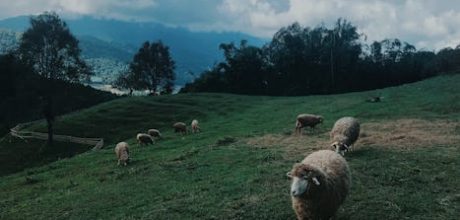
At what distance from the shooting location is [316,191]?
1298cm

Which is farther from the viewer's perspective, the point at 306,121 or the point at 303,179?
the point at 306,121

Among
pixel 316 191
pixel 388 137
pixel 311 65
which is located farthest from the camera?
pixel 311 65

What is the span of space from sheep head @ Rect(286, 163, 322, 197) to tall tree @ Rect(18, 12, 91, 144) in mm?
40732

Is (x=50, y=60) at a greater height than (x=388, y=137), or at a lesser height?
greater

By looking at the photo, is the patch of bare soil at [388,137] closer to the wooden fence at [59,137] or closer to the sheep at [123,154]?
the sheep at [123,154]

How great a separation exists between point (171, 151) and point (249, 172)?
1084cm

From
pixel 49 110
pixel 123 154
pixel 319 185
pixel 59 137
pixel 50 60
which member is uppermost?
pixel 50 60

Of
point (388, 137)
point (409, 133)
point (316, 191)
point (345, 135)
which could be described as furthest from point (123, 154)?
point (316, 191)

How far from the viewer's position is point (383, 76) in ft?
292

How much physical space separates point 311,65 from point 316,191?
7876 centimetres

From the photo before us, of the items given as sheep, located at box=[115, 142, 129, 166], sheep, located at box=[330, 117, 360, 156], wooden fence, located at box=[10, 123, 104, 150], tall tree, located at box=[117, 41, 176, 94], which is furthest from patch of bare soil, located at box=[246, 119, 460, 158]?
tall tree, located at box=[117, 41, 176, 94]

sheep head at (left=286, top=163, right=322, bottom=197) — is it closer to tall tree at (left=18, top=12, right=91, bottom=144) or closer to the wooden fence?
the wooden fence

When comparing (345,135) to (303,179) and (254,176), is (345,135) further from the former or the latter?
(303,179)

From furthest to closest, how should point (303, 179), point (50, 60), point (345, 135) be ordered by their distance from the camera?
point (50, 60)
point (345, 135)
point (303, 179)
